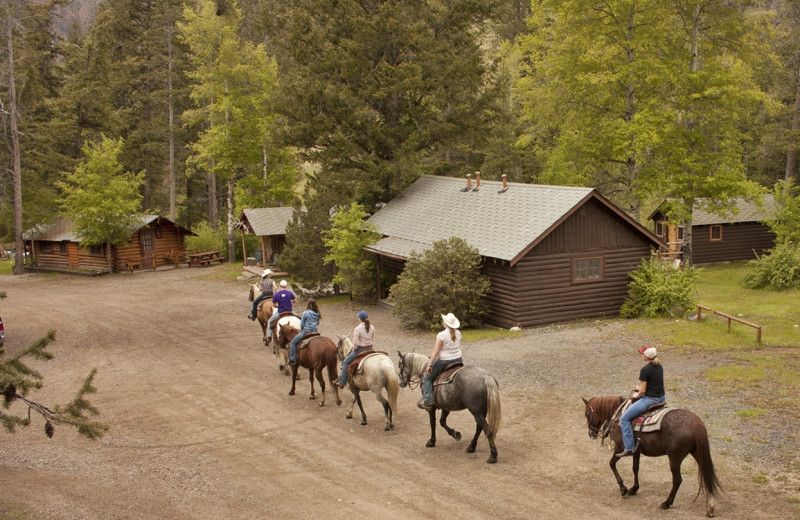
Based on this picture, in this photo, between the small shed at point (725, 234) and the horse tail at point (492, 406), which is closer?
the horse tail at point (492, 406)

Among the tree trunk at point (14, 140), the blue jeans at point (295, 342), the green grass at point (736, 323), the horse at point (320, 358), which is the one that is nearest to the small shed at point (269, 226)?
the tree trunk at point (14, 140)

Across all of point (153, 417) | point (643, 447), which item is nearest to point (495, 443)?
point (643, 447)

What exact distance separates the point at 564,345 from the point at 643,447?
10801 mm

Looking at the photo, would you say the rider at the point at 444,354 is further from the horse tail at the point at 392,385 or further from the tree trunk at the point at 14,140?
the tree trunk at the point at 14,140

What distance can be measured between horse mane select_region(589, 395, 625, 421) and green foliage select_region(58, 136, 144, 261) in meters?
35.9

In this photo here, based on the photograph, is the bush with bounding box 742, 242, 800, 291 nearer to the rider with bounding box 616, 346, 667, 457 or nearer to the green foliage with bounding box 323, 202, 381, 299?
the green foliage with bounding box 323, 202, 381, 299

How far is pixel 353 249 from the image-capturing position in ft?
102

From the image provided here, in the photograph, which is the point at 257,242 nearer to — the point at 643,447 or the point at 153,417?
the point at 153,417

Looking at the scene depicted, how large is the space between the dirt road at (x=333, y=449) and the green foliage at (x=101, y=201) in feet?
61.3

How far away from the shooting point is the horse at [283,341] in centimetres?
1980

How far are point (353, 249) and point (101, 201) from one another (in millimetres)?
19141

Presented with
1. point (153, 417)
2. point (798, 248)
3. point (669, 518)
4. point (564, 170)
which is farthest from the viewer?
point (564, 170)

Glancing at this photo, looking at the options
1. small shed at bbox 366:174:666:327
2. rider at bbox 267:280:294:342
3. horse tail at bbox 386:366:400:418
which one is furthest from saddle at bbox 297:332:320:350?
small shed at bbox 366:174:666:327

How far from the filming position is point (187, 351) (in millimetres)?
23672
